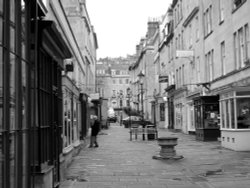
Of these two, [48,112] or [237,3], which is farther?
[237,3]

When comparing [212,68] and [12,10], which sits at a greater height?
[212,68]

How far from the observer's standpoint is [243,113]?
21266mm

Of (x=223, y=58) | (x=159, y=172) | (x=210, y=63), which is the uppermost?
(x=210, y=63)

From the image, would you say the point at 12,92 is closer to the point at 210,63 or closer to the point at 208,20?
the point at 210,63

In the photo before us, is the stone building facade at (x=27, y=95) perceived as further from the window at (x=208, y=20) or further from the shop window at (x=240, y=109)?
the window at (x=208, y=20)

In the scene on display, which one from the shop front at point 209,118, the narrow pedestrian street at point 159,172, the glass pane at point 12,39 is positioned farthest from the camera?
the shop front at point 209,118

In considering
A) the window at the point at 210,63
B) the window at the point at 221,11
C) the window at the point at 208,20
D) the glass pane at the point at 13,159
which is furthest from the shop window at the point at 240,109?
the glass pane at the point at 13,159

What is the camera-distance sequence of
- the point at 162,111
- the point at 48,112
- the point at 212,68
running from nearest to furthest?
the point at 48,112
the point at 212,68
the point at 162,111

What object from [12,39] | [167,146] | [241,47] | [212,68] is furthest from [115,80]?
[12,39]

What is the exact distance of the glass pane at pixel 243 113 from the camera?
69.5 feet

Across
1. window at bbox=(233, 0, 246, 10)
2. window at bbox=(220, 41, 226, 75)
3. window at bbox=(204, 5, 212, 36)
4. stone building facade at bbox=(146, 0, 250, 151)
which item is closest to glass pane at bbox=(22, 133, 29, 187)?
stone building facade at bbox=(146, 0, 250, 151)

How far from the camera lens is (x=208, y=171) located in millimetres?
14125

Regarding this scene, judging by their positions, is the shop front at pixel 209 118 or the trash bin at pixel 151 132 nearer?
the shop front at pixel 209 118

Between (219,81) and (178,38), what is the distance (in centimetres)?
1645
